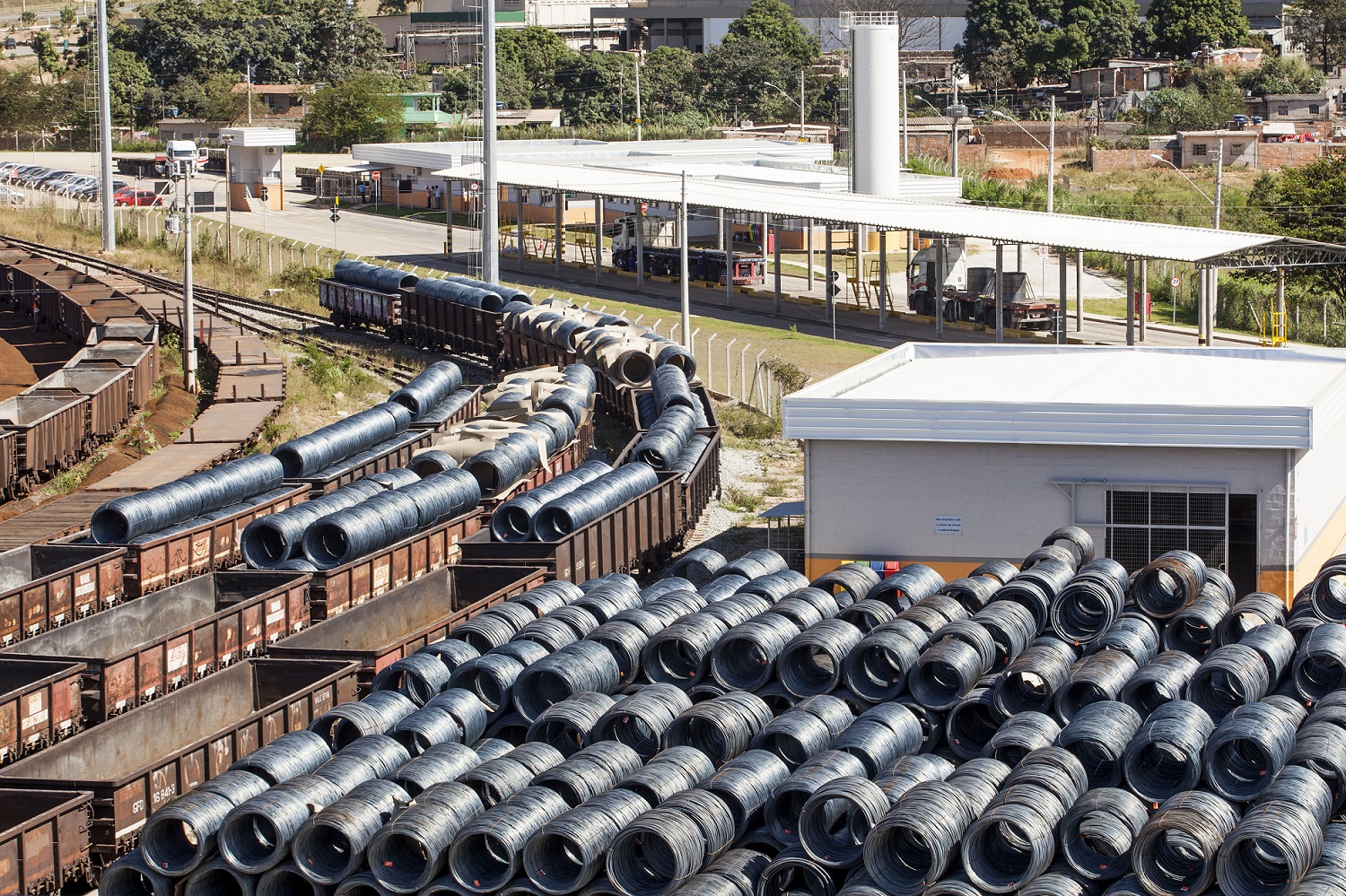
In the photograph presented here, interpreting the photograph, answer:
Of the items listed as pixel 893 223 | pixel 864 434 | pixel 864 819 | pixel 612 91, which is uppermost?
pixel 612 91

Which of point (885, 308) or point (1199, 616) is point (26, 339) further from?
point (1199, 616)

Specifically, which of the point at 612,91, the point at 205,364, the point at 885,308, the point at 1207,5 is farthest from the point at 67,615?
the point at 1207,5

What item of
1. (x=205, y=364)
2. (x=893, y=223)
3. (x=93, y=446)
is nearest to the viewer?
(x=93, y=446)

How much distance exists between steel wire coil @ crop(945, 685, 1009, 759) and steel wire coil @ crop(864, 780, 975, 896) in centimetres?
353

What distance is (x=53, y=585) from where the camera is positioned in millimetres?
26297

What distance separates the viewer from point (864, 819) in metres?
17.7

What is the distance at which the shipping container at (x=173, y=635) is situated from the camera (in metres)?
23.1

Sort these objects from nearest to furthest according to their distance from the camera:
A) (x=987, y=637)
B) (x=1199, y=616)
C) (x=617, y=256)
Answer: (x=987, y=637)
(x=1199, y=616)
(x=617, y=256)

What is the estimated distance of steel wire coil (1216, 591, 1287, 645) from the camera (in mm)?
24109

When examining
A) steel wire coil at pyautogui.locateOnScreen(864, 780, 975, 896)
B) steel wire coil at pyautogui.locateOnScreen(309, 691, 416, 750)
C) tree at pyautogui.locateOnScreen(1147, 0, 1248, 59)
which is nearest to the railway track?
steel wire coil at pyautogui.locateOnScreen(309, 691, 416, 750)

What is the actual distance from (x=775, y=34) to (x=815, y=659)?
14165 centimetres

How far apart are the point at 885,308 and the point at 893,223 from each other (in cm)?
698

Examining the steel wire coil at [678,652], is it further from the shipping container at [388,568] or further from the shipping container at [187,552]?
the shipping container at [187,552]

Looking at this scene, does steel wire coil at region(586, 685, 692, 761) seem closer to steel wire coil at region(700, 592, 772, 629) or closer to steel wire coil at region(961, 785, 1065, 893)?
steel wire coil at region(700, 592, 772, 629)
